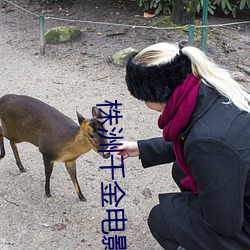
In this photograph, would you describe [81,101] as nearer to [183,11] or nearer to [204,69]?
[183,11]

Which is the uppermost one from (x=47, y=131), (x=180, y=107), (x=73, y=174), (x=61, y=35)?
(x=180, y=107)

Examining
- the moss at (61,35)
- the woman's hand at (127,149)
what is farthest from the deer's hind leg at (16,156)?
the moss at (61,35)

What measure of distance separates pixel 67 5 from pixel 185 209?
6.55 metres

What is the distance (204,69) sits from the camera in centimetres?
203

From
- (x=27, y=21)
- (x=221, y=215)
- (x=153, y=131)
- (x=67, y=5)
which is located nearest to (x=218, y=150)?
(x=221, y=215)

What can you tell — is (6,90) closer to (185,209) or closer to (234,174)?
(185,209)

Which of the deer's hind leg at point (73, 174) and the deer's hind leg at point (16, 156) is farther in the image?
the deer's hind leg at point (16, 156)

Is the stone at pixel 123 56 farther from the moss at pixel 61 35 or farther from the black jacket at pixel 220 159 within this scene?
the black jacket at pixel 220 159

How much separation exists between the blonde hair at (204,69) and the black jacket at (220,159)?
0.10 ft

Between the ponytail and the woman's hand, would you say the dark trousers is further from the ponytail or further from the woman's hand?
the ponytail

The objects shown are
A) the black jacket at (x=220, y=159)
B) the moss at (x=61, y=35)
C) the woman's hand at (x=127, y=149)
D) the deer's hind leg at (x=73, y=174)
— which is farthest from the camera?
the moss at (x=61, y=35)

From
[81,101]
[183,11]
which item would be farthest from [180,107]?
[183,11]

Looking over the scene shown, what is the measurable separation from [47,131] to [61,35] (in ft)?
11.7

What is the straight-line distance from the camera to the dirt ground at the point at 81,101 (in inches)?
123
